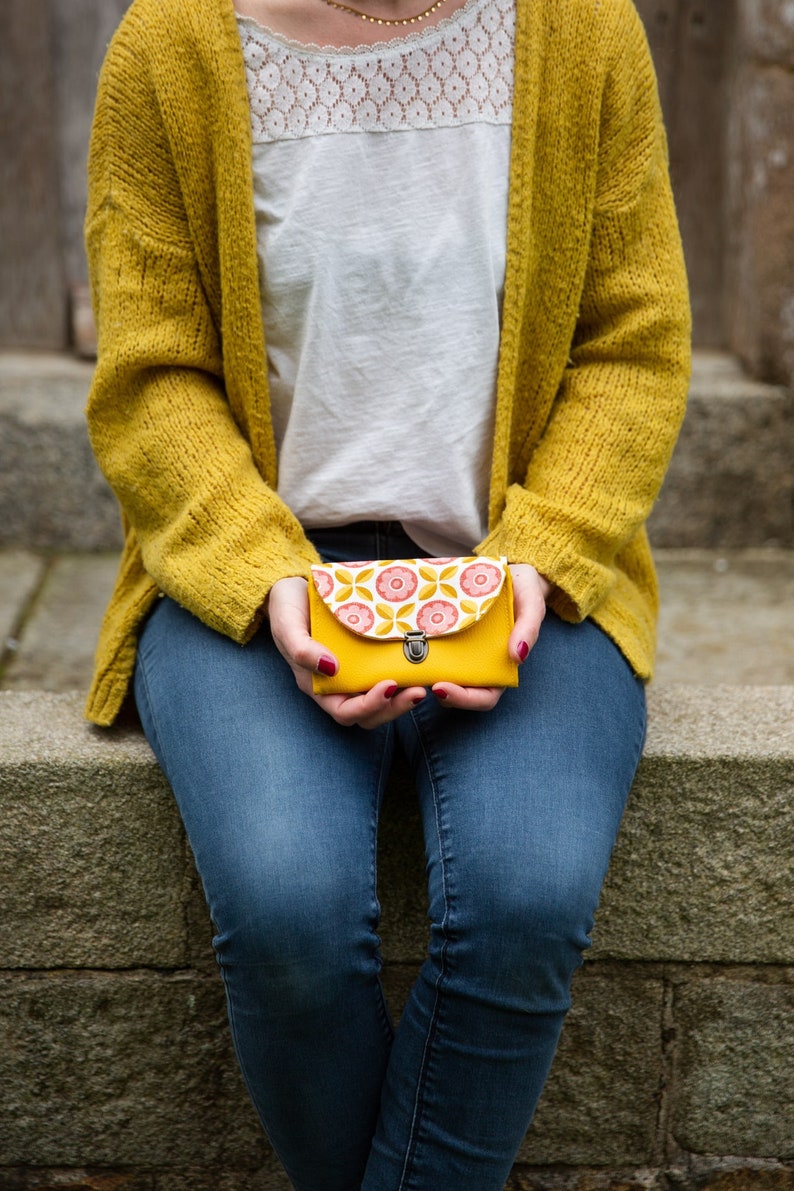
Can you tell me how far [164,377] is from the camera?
68.9 inches

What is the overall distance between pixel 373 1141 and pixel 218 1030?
40 cm

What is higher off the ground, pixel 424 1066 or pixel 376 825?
pixel 376 825

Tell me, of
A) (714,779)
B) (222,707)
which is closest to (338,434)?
(222,707)

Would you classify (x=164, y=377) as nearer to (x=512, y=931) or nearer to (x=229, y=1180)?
(x=512, y=931)

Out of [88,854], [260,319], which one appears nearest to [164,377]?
[260,319]

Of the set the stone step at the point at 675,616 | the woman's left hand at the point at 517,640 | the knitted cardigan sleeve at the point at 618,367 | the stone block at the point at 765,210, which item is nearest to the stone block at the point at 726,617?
the stone step at the point at 675,616

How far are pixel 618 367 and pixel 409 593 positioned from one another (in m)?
0.46

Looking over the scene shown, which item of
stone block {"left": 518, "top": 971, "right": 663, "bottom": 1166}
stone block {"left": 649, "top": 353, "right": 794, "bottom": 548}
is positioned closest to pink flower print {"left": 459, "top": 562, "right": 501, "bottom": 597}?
stone block {"left": 518, "top": 971, "right": 663, "bottom": 1166}

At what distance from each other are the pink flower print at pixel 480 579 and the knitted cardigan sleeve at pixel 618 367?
0.43ft

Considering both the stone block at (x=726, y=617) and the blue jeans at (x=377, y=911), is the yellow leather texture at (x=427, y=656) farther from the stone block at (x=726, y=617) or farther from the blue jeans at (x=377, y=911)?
the stone block at (x=726, y=617)

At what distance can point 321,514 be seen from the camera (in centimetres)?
178

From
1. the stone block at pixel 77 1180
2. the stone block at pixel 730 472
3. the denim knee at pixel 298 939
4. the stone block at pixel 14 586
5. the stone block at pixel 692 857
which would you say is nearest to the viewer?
the denim knee at pixel 298 939

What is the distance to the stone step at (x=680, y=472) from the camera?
297 cm

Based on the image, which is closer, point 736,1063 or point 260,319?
point 260,319
